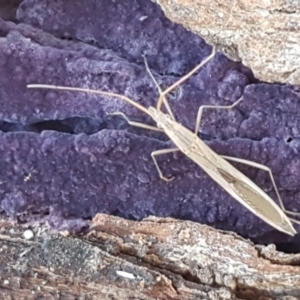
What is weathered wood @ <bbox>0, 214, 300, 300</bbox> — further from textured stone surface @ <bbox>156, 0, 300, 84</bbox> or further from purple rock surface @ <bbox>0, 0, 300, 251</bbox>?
textured stone surface @ <bbox>156, 0, 300, 84</bbox>

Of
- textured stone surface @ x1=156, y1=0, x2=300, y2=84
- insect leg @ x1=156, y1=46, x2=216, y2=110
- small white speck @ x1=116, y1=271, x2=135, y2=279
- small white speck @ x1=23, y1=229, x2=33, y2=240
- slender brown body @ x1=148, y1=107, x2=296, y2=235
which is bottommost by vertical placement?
small white speck @ x1=23, y1=229, x2=33, y2=240

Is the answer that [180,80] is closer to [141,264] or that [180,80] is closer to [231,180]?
[231,180]

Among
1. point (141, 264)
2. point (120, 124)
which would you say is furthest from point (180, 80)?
point (141, 264)

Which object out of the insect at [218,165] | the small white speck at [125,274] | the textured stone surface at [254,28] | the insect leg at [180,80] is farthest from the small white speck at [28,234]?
the textured stone surface at [254,28]

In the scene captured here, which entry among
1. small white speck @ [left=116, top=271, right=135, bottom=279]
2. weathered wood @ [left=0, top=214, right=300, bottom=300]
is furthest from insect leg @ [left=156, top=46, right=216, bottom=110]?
small white speck @ [left=116, top=271, right=135, bottom=279]

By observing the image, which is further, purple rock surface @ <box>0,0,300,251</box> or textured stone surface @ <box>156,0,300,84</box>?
purple rock surface @ <box>0,0,300,251</box>

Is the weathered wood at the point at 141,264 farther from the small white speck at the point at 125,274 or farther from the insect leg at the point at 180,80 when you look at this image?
the insect leg at the point at 180,80

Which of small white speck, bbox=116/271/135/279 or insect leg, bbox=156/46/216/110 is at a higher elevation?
insect leg, bbox=156/46/216/110
